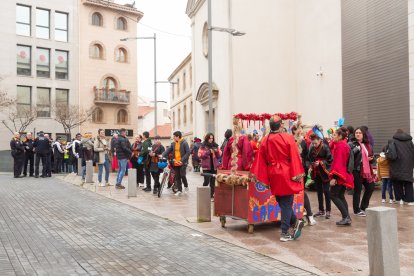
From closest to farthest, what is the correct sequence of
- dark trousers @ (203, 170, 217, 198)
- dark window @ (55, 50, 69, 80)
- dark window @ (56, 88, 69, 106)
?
dark trousers @ (203, 170, 217, 198)
dark window @ (56, 88, 69, 106)
dark window @ (55, 50, 69, 80)

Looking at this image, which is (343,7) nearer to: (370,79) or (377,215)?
(370,79)

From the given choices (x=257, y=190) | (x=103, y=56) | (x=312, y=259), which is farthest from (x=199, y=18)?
(x=312, y=259)

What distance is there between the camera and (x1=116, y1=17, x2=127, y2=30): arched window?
45141mm

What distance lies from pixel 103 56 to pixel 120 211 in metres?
35.5

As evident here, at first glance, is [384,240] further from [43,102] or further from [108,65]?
[108,65]

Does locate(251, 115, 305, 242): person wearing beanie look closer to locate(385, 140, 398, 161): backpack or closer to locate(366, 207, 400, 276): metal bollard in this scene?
locate(366, 207, 400, 276): metal bollard

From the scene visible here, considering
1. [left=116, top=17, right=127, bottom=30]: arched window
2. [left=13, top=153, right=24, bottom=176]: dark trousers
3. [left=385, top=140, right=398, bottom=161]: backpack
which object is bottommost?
[left=13, top=153, right=24, bottom=176]: dark trousers

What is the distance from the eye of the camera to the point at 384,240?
4.88 meters

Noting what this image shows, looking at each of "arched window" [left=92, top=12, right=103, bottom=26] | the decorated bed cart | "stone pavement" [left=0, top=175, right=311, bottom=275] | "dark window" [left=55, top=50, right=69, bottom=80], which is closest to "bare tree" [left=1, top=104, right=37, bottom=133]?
"dark window" [left=55, top=50, right=69, bottom=80]

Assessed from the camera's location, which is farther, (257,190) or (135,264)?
(257,190)

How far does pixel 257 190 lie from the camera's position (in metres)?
7.77

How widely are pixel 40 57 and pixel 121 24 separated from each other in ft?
28.6

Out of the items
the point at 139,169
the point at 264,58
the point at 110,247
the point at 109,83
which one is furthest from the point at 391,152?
the point at 109,83

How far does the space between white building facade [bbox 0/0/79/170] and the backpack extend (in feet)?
105
